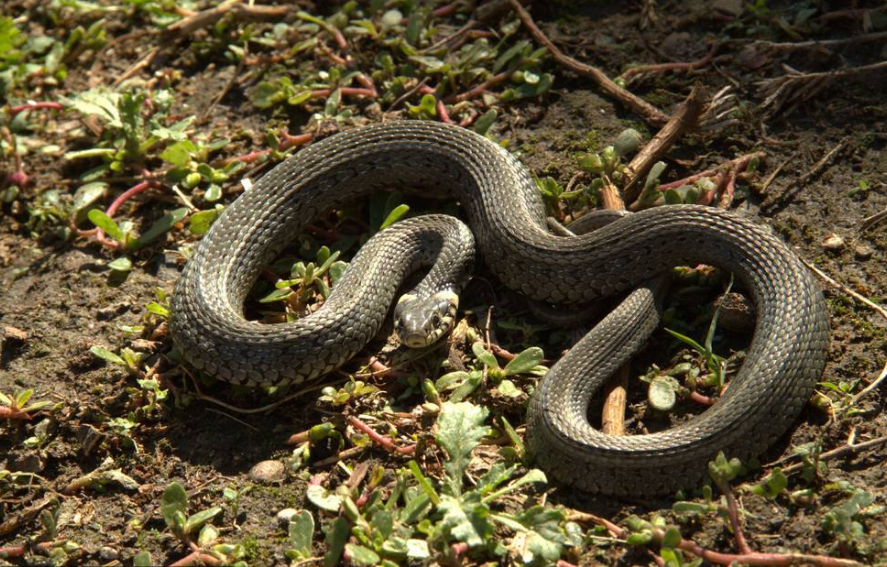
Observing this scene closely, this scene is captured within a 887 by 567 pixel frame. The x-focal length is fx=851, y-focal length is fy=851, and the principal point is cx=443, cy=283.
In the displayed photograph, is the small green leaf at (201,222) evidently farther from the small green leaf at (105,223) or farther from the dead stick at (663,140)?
the dead stick at (663,140)

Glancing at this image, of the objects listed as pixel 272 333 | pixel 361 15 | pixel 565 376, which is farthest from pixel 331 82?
pixel 565 376

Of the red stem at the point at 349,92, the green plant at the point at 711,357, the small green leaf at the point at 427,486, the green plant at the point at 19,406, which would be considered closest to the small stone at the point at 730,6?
the red stem at the point at 349,92

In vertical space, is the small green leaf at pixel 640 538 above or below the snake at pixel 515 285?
below

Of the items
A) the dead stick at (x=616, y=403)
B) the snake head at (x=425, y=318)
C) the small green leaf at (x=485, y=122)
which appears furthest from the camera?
the small green leaf at (x=485, y=122)

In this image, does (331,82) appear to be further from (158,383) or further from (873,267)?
(873,267)

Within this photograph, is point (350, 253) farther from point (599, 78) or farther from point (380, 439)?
point (599, 78)

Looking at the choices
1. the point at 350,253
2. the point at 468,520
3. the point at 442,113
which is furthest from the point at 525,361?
the point at 442,113

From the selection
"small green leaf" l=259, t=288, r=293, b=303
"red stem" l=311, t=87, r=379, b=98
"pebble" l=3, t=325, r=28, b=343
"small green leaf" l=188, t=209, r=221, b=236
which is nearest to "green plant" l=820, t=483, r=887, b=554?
"small green leaf" l=259, t=288, r=293, b=303
